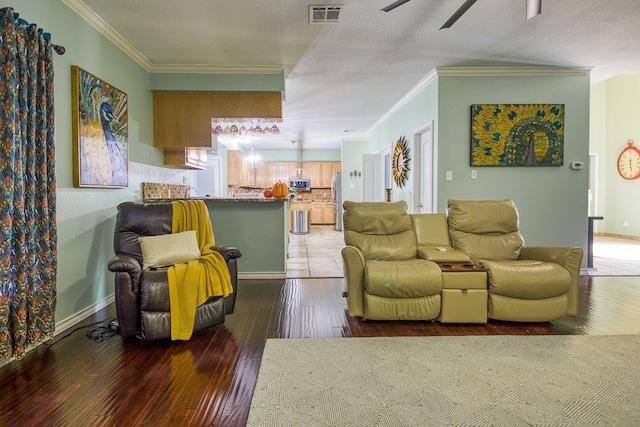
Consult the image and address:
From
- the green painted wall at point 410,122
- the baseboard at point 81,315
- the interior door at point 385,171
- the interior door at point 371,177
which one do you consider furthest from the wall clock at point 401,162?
the baseboard at point 81,315

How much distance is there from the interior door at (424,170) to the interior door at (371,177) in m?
2.57

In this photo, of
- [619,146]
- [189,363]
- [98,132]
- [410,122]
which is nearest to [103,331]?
[189,363]

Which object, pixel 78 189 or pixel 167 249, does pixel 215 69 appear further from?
pixel 167 249

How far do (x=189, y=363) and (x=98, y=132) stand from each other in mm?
2219

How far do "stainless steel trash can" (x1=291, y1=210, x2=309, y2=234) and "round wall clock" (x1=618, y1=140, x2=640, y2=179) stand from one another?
6.86 meters

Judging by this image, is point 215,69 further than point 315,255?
No

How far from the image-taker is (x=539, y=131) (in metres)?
4.51

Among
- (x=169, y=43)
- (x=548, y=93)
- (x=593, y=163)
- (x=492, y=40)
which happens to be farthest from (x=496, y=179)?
(x=593, y=163)

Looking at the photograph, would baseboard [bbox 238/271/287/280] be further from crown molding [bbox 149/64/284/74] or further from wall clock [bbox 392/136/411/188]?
wall clock [bbox 392/136/411/188]

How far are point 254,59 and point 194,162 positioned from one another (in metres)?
1.71

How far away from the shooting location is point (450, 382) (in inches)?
78.7

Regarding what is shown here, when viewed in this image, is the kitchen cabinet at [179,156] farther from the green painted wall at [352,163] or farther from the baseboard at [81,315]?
the green painted wall at [352,163]

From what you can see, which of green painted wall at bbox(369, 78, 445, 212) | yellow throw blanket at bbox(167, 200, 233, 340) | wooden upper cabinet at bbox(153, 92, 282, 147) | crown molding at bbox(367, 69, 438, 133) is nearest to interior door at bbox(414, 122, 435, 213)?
green painted wall at bbox(369, 78, 445, 212)

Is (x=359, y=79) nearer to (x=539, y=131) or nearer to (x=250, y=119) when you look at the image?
(x=250, y=119)
